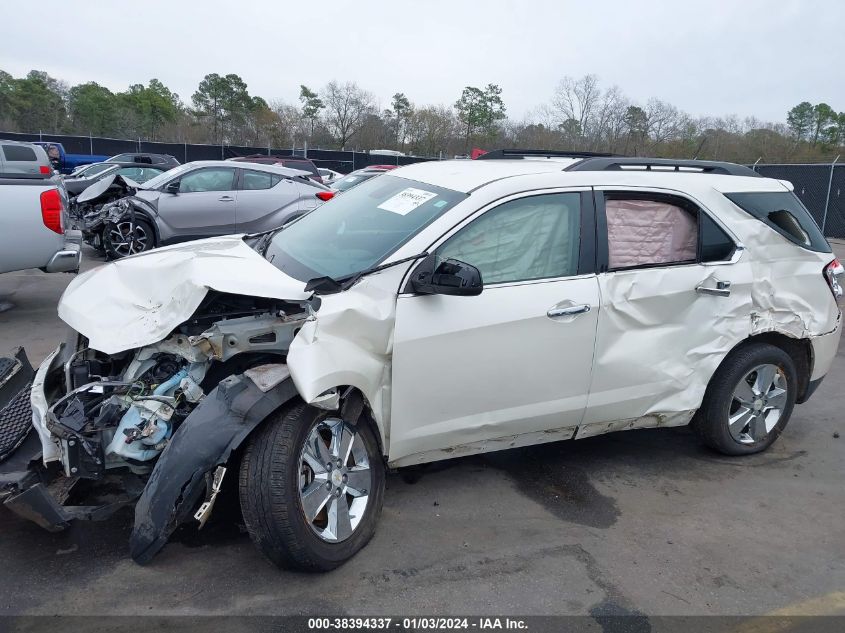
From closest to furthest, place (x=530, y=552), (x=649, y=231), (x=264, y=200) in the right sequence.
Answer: (x=530, y=552) → (x=649, y=231) → (x=264, y=200)

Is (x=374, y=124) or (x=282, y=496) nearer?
(x=282, y=496)

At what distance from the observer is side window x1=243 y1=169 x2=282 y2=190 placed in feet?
39.8

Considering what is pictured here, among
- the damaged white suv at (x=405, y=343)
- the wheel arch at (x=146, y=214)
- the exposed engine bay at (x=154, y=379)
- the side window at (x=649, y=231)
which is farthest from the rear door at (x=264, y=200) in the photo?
the side window at (x=649, y=231)

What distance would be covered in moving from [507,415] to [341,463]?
94cm

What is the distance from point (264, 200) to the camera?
12.1 meters

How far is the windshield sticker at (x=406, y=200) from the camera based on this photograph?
12.5 ft

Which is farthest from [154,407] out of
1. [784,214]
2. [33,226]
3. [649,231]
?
[33,226]

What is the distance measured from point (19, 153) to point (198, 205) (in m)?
10.1

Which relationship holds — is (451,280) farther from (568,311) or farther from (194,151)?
(194,151)

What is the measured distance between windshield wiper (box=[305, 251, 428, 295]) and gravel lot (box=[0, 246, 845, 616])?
4.21ft

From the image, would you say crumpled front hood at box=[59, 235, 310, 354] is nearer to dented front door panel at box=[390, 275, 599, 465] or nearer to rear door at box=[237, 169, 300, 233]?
dented front door panel at box=[390, 275, 599, 465]

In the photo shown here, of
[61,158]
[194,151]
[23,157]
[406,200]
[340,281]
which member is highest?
[194,151]

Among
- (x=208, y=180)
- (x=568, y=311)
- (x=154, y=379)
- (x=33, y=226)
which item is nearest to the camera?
(x=154, y=379)

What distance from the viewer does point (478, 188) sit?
3674 mm
